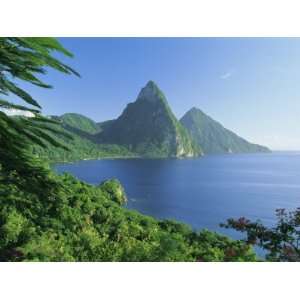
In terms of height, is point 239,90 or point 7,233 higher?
point 239,90

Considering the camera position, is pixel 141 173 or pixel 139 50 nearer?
pixel 139 50
